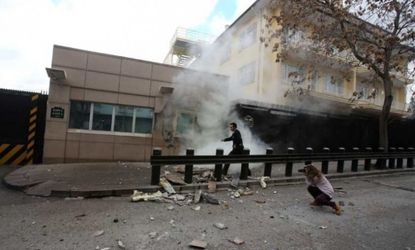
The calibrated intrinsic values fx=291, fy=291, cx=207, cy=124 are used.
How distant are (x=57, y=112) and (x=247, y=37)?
39.7ft

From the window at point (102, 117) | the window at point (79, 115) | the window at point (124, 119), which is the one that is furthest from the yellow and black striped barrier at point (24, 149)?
the window at point (124, 119)

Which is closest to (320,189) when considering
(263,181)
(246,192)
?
(246,192)

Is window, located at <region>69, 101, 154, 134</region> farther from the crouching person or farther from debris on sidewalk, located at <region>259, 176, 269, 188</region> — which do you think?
the crouching person

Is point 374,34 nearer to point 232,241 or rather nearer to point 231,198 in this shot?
point 231,198

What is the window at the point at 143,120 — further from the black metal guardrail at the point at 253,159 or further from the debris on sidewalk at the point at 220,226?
the debris on sidewalk at the point at 220,226

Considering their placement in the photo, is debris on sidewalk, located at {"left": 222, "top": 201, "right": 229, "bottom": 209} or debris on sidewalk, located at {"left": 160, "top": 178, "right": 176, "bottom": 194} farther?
debris on sidewalk, located at {"left": 160, "top": 178, "right": 176, "bottom": 194}

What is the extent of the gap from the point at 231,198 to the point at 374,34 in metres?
8.33

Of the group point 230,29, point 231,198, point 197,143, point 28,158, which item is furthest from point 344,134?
point 28,158

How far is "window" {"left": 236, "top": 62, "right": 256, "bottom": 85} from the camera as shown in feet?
55.8

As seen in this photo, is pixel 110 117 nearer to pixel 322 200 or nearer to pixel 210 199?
pixel 210 199

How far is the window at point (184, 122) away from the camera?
37.7 ft

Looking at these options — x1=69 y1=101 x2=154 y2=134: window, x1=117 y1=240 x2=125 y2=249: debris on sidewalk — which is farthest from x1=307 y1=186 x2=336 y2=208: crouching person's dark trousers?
x1=69 y1=101 x2=154 y2=134: window

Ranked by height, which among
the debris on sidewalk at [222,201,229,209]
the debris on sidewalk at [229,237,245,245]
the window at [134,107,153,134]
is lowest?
the debris on sidewalk at [229,237,245,245]

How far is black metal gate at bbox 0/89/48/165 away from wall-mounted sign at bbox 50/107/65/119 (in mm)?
355
